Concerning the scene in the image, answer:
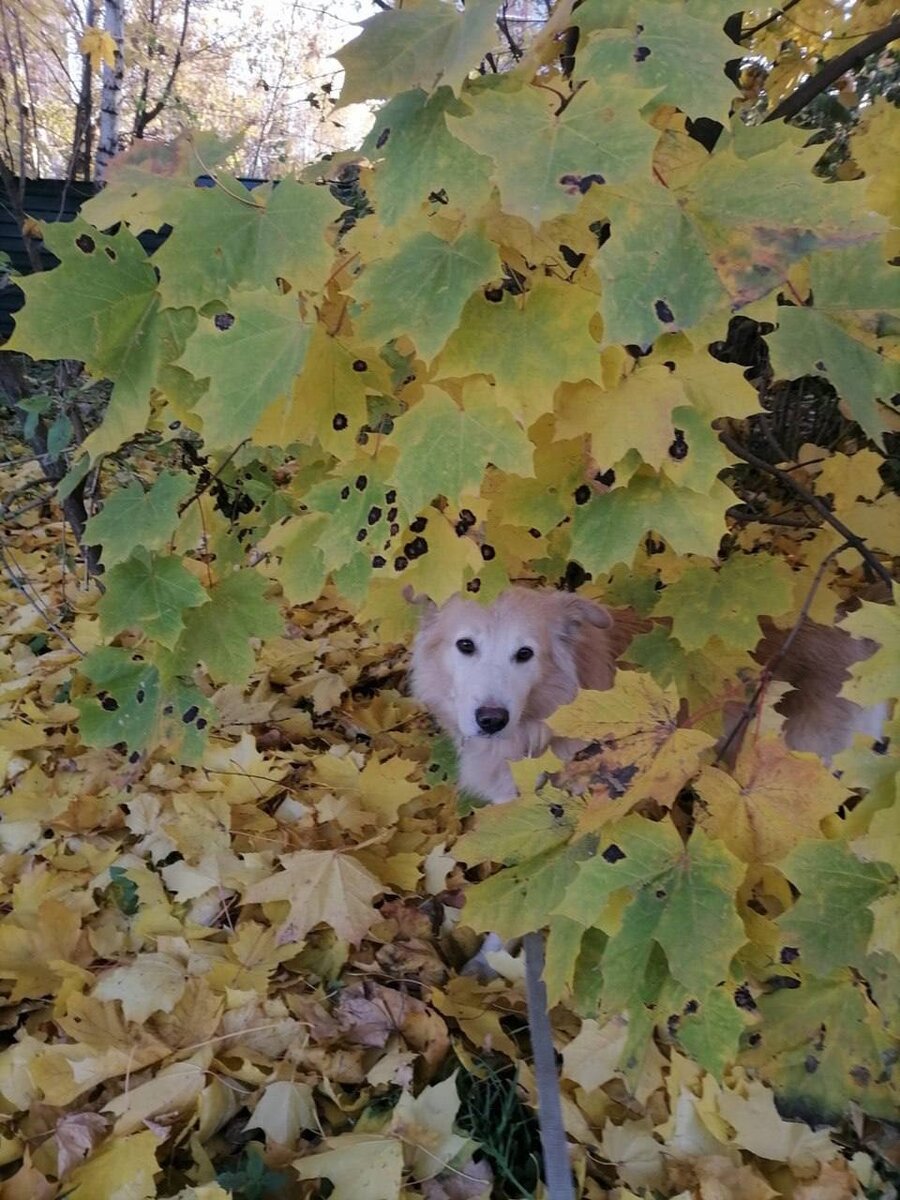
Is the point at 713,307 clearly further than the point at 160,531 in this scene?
No

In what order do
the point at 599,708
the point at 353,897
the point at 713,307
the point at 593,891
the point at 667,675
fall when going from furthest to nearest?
1. the point at 353,897
2. the point at 667,675
3. the point at 599,708
4. the point at 593,891
5. the point at 713,307

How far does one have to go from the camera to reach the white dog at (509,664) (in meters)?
2.38

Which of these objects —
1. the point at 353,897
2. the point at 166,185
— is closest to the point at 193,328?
the point at 166,185

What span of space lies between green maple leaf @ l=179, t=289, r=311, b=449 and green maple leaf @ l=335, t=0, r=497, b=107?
28 centimetres

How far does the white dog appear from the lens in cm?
238

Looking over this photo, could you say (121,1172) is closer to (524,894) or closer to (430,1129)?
(430,1129)

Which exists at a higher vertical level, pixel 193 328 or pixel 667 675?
pixel 193 328

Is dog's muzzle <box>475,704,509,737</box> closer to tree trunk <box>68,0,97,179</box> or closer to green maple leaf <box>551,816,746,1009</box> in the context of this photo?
green maple leaf <box>551,816,746,1009</box>

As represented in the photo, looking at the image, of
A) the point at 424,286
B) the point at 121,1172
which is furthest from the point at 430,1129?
the point at 424,286

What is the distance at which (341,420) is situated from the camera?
1.23 meters

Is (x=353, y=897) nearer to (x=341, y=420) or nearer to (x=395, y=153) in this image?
(x=341, y=420)

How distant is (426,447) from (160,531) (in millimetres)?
479

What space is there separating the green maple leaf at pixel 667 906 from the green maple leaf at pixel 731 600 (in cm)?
50

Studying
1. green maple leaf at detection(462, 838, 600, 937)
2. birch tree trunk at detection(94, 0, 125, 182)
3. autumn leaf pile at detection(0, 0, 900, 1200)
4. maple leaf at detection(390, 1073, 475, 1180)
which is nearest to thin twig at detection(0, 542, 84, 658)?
autumn leaf pile at detection(0, 0, 900, 1200)
